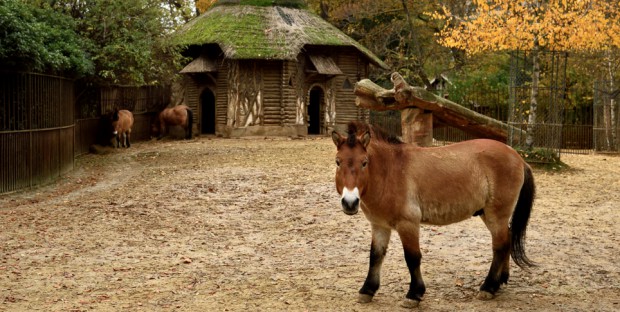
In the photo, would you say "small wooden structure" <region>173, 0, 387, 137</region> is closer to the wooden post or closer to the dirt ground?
the wooden post

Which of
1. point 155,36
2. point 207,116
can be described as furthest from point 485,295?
point 207,116

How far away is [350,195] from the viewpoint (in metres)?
5.59

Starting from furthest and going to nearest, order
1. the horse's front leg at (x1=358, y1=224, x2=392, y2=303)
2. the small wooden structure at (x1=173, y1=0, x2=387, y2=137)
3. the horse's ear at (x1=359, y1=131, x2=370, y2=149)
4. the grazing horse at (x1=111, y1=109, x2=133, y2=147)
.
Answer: the small wooden structure at (x1=173, y1=0, x2=387, y2=137) → the grazing horse at (x1=111, y1=109, x2=133, y2=147) → the horse's front leg at (x1=358, y1=224, x2=392, y2=303) → the horse's ear at (x1=359, y1=131, x2=370, y2=149)

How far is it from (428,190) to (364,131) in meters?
0.81

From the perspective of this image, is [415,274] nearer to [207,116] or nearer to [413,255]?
[413,255]

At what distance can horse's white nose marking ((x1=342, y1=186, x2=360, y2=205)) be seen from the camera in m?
5.55

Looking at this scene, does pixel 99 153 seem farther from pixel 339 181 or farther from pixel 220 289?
pixel 339 181

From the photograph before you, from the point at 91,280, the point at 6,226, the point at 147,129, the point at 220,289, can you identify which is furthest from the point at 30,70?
the point at 147,129

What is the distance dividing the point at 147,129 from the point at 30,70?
49.7 ft

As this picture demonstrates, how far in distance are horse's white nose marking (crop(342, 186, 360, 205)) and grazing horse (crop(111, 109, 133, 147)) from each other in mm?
18451

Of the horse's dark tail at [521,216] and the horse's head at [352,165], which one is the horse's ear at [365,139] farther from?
the horse's dark tail at [521,216]

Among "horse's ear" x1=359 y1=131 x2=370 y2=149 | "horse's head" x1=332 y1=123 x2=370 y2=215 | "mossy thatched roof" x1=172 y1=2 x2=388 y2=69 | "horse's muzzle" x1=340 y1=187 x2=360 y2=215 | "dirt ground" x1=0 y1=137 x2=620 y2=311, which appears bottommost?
"dirt ground" x1=0 y1=137 x2=620 y2=311

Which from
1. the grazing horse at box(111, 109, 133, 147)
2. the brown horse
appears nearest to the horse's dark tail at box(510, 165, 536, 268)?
the brown horse

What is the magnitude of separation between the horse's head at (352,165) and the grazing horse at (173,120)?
22964 millimetres
